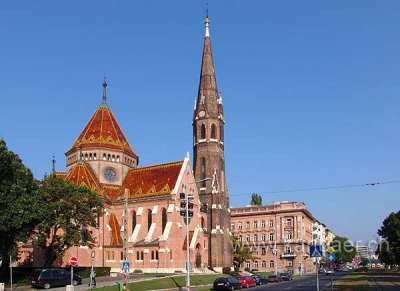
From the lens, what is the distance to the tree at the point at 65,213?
169 ft

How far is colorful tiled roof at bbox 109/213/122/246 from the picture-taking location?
240ft

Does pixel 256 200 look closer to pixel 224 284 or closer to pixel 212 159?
pixel 212 159

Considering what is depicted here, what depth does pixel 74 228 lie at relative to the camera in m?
→ 52.1

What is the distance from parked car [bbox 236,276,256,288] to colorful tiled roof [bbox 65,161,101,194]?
29335 mm

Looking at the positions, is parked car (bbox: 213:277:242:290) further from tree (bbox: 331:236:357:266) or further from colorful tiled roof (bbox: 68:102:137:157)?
tree (bbox: 331:236:357:266)

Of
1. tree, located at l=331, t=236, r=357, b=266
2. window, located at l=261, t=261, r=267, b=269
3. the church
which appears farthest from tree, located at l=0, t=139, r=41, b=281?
tree, located at l=331, t=236, r=357, b=266

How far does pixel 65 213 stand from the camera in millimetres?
52250

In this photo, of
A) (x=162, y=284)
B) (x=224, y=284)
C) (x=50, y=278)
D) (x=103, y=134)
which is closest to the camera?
(x=224, y=284)

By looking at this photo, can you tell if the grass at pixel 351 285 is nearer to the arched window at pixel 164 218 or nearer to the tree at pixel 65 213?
the tree at pixel 65 213

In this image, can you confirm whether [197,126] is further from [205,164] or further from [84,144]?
[84,144]

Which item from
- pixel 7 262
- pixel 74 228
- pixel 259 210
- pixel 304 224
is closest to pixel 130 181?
pixel 74 228

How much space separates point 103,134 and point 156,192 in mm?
14337

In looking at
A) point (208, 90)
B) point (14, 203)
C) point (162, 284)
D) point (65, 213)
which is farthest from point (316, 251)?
point (208, 90)

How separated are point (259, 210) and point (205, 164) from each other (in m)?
39.6
